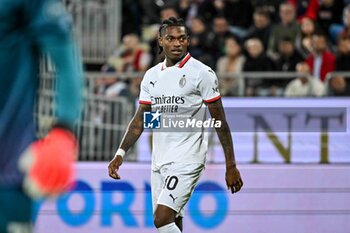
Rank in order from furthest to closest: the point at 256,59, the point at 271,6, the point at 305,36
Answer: the point at 271,6, the point at 305,36, the point at 256,59

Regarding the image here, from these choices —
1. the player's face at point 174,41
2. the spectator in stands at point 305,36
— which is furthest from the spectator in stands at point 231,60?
the player's face at point 174,41

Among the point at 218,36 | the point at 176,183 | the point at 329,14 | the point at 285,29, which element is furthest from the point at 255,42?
the point at 176,183

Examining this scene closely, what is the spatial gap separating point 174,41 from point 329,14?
692 centimetres

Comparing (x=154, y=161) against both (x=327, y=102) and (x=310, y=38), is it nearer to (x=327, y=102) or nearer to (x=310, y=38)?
(x=327, y=102)

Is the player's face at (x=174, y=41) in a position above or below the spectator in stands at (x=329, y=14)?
below

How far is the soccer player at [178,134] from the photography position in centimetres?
781

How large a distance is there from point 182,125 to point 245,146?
317 centimetres

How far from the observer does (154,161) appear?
8062 mm

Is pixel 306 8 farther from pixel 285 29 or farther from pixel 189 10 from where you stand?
pixel 189 10

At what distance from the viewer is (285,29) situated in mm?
13758

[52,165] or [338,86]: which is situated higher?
[338,86]

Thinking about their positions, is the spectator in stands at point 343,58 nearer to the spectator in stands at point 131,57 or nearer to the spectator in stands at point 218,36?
the spectator in stands at point 218,36

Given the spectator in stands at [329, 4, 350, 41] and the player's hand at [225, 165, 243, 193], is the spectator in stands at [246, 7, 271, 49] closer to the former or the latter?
the spectator in stands at [329, 4, 350, 41]

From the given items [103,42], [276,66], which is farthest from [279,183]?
[103,42]
